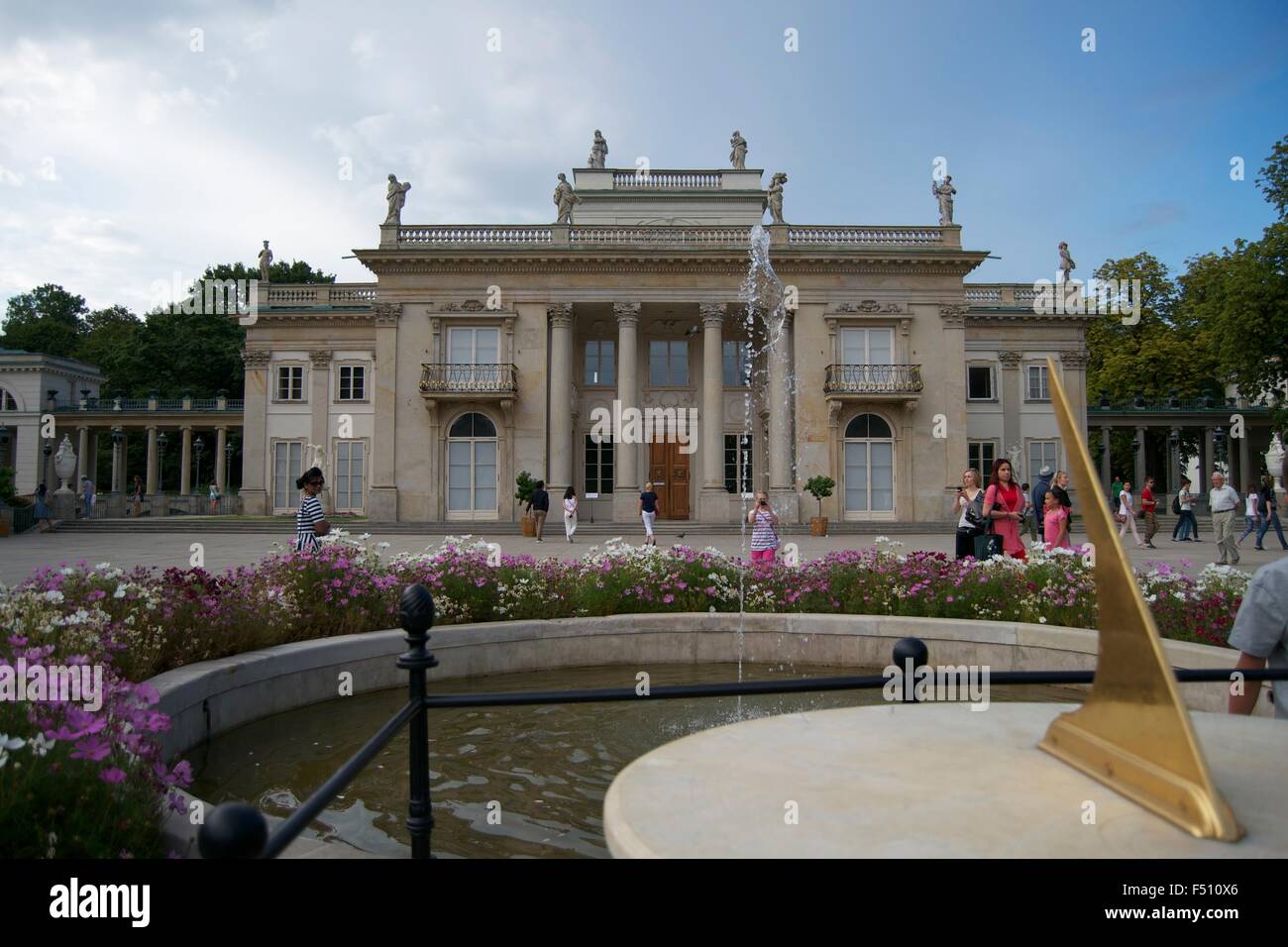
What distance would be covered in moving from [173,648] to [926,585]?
21.2 feet

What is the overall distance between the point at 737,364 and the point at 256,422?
2103 cm

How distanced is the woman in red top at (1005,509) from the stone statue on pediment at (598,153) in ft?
112

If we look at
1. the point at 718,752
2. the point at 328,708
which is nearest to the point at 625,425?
the point at 328,708

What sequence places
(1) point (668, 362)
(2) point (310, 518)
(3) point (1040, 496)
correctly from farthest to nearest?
1. (1) point (668, 362)
2. (3) point (1040, 496)
3. (2) point (310, 518)

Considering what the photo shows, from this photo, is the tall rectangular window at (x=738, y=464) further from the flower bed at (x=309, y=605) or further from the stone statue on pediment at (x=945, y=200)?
the flower bed at (x=309, y=605)

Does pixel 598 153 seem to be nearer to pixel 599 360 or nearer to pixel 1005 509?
pixel 599 360

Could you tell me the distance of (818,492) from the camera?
28469 millimetres

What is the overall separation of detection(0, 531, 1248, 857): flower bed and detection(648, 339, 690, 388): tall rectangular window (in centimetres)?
→ 2481

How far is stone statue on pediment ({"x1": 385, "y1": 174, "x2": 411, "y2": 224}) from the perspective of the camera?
31695mm

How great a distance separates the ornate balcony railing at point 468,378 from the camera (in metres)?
30.5

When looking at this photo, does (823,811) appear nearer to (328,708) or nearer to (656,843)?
(656,843)

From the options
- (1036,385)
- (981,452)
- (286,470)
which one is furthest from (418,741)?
(1036,385)

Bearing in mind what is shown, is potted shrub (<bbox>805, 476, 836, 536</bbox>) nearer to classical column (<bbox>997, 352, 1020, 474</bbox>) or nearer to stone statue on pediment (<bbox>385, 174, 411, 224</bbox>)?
classical column (<bbox>997, 352, 1020, 474</bbox>)

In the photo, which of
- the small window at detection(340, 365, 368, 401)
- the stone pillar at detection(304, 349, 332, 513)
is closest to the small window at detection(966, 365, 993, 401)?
the small window at detection(340, 365, 368, 401)
